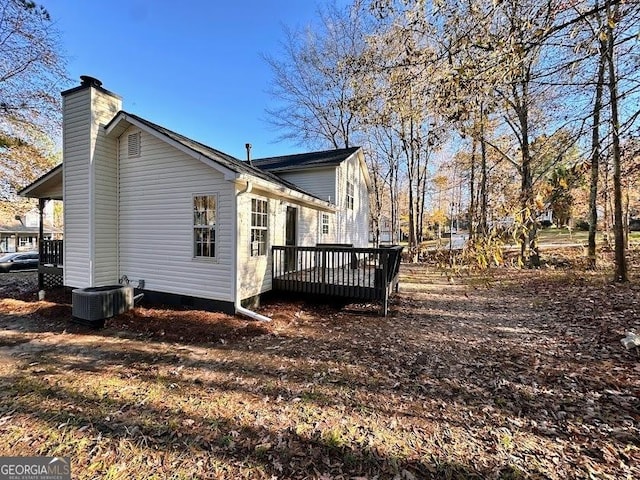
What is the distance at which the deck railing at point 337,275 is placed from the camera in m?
7.16

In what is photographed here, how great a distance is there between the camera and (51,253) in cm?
933

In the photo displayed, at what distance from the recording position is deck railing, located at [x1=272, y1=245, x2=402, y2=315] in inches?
282

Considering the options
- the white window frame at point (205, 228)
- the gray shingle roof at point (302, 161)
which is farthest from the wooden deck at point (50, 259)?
the gray shingle roof at point (302, 161)

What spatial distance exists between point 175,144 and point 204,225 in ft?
6.61

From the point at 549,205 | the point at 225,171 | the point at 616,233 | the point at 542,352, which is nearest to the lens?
the point at 549,205

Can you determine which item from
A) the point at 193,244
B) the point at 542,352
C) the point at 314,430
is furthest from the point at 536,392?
the point at 193,244

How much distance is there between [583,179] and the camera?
8.84ft

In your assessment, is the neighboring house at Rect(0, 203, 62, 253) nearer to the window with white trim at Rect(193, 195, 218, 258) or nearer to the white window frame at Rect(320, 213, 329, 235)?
the white window frame at Rect(320, 213, 329, 235)

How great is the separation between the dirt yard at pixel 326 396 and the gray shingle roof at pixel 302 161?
875cm

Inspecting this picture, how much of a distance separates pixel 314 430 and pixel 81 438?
228 cm

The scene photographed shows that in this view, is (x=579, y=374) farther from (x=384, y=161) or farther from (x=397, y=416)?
(x=384, y=161)

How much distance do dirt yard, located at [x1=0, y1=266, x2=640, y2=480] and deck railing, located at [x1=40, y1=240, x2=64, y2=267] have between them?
286cm

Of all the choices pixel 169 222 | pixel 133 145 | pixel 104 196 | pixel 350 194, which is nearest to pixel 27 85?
pixel 133 145

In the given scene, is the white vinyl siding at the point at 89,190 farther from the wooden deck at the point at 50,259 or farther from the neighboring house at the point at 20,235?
the neighboring house at the point at 20,235
